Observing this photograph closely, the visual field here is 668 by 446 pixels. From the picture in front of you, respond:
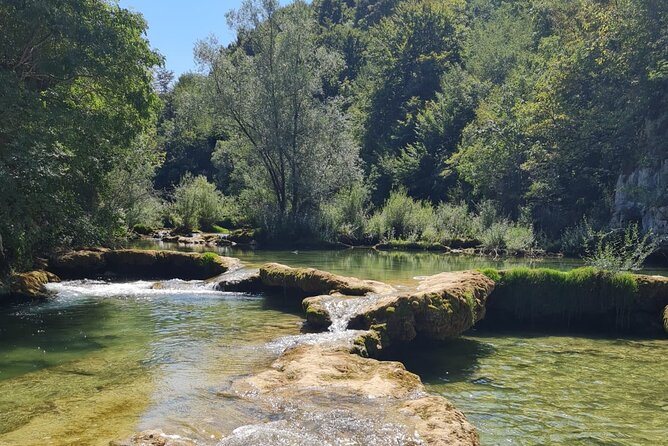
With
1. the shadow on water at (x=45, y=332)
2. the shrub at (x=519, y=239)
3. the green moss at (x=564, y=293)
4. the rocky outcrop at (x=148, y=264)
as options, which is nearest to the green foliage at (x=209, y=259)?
the rocky outcrop at (x=148, y=264)

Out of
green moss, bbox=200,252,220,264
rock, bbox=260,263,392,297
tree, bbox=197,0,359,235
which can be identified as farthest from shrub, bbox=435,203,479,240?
rock, bbox=260,263,392,297

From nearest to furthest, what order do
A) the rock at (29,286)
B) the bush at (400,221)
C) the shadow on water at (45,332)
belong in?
the shadow on water at (45,332) → the rock at (29,286) → the bush at (400,221)

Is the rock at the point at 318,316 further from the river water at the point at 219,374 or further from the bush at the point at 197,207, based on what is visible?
the bush at the point at 197,207

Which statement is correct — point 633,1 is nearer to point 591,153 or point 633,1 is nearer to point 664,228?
point 591,153

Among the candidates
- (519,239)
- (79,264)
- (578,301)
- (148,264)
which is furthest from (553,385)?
(519,239)

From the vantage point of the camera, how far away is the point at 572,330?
12.7m

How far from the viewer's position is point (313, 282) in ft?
46.5

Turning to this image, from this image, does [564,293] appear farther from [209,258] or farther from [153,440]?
[209,258]

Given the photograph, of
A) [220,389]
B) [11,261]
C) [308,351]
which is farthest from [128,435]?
[11,261]

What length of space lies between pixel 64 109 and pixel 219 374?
879 centimetres

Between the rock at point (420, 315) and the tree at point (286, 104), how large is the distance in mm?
21203

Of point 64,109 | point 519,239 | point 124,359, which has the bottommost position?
point 124,359

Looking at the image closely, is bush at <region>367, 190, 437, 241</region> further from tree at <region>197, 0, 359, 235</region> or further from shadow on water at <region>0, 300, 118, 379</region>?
shadow on water at <region>0, 300, 118, 379</region>

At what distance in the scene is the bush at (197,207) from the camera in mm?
38594
